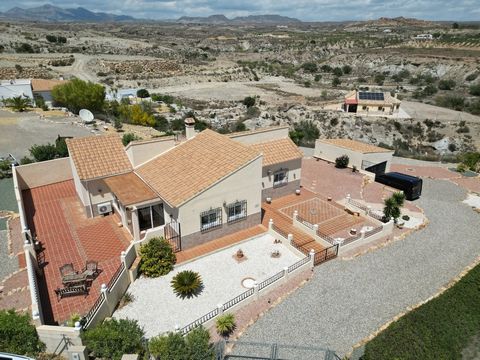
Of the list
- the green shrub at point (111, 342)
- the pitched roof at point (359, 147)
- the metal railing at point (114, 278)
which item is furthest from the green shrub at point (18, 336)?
the pitched roof at point (359, 147)

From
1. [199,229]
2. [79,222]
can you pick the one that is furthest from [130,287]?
[79,222]

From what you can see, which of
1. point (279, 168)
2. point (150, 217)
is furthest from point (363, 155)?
point (150, 217)

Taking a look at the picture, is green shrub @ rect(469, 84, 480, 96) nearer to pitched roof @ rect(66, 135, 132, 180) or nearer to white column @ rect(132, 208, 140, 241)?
pitched roof @ rect(66, 135, 132, 180)

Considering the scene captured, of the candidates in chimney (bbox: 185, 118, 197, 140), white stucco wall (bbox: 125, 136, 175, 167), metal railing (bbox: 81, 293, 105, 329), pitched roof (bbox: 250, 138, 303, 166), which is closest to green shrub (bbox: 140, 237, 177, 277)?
metal railing (bbox: 81, 293, 105, 329)

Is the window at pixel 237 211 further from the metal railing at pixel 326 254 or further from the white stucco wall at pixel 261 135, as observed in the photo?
the white stucco wall at pixel 261 135

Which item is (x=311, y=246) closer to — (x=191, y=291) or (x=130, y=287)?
(x=191, y=291)
